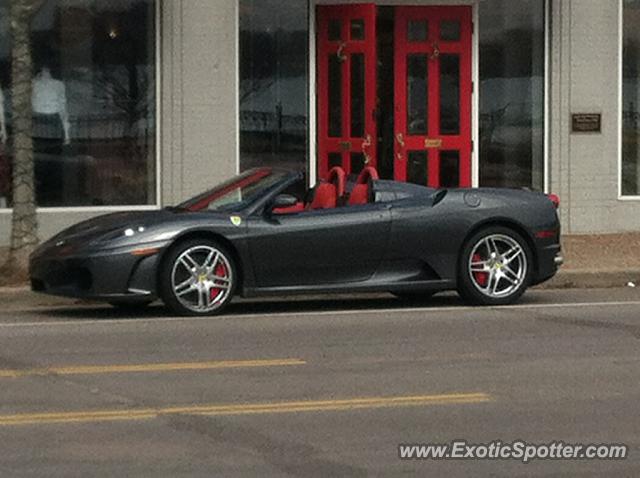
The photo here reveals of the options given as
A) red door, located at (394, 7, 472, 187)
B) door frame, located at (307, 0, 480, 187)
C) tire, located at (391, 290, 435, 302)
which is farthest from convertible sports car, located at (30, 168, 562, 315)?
red door, located at (394, 7, 472, 187)

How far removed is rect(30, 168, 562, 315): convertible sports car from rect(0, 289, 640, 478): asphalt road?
270 millimetres

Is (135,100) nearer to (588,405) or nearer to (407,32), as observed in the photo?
(407,32)

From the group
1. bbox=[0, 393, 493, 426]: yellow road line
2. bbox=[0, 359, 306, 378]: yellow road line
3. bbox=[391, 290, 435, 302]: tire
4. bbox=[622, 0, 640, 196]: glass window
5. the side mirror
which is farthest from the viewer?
bbox=[622, 0, 640, 196]: glass window

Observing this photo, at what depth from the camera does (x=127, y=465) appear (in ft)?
23.6

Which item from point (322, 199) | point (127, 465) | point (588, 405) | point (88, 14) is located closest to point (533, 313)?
point (322, 199)

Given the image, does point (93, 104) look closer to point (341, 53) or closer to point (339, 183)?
point (341, 53)

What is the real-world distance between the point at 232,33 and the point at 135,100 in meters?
1.43

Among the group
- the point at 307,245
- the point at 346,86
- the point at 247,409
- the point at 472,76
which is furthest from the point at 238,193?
the point at 472,76

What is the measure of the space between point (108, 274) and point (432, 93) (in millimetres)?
7826

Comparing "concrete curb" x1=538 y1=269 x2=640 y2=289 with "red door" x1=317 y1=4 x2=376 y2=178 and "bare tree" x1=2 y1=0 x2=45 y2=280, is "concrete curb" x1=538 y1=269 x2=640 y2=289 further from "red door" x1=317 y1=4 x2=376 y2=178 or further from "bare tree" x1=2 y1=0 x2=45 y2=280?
"bare tree" x1=2 y1=0 x2=45 y2=280

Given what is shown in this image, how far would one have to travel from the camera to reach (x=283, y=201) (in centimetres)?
1281

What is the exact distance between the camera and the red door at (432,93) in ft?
62.8

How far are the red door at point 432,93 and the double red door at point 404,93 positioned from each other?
0.04ft

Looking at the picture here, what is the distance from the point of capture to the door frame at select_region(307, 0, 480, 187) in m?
18.8
